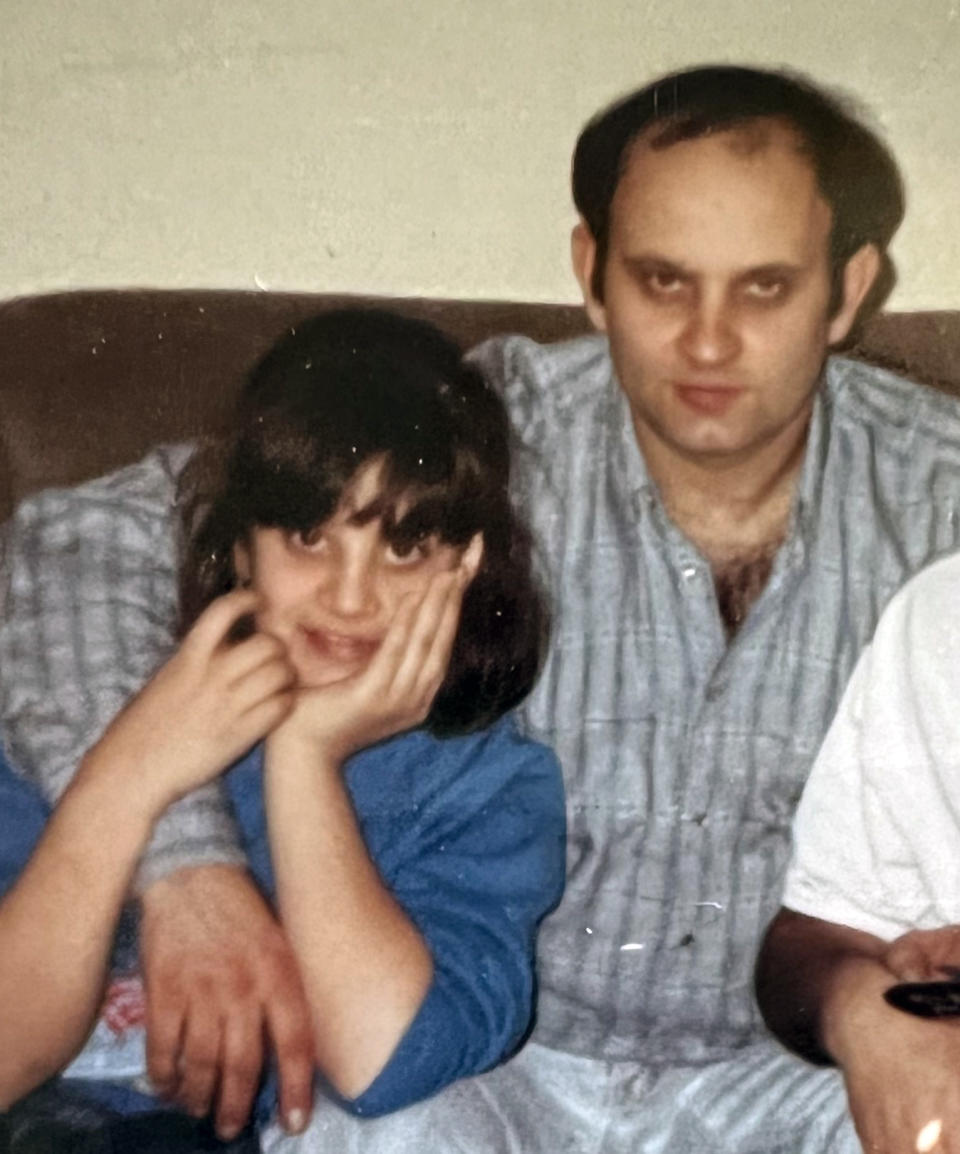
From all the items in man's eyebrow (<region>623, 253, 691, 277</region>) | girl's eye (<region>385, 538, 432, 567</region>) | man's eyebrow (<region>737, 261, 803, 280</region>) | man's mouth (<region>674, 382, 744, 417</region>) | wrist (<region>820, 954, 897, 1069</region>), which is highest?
man's eyebrow (<region>623, 253, 691, 277</region>)

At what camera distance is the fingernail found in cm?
129

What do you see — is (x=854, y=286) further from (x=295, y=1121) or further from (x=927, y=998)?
(x=295, y=1121)

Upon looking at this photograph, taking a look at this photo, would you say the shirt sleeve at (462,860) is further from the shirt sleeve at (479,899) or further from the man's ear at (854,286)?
the man's ear at (854,286)

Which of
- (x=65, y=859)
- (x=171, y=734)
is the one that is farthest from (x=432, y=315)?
(x=65, y=859)

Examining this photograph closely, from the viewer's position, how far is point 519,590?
4.39 feet

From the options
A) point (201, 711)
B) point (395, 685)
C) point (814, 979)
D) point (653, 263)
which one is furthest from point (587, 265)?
point (814, 979)

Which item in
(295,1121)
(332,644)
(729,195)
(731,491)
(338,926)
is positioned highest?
(729,195)

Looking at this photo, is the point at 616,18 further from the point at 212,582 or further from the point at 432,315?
the point at 212,582

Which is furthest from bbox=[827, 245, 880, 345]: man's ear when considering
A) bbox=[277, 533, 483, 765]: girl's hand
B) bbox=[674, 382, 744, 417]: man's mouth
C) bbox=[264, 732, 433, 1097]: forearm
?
bbox=[264, 732, 433, 1097]: forearm

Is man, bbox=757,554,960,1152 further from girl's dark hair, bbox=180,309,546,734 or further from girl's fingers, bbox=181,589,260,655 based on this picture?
girl's fingers, bbox=181,589,260,655

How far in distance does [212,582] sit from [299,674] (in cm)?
11

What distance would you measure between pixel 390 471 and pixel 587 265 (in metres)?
0.24

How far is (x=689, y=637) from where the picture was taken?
1.35 meters

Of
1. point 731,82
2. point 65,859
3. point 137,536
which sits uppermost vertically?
point 731,82
